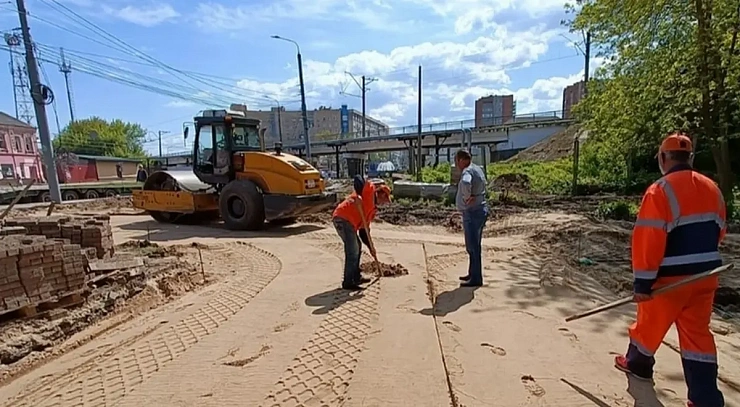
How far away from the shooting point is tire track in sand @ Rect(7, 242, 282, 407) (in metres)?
2.93

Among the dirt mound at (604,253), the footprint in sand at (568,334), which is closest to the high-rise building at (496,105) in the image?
the dirt mound at (604,253)

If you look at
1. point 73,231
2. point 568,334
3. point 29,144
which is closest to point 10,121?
point 29,144

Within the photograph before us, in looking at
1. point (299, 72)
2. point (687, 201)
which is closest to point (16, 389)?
point (687, 201)

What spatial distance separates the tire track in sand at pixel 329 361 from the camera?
2.83 metres

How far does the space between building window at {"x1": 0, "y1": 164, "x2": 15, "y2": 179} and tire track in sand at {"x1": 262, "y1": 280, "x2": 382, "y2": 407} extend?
47.1m

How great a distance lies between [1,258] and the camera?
4.06m

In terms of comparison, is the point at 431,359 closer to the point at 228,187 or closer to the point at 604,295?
the point at 604,295

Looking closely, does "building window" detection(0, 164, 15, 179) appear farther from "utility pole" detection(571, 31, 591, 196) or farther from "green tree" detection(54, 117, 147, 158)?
"utility pole" detection(571, 31, 591, 196)

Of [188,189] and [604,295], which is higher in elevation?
[188,189]

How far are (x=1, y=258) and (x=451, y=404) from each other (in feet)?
14.2

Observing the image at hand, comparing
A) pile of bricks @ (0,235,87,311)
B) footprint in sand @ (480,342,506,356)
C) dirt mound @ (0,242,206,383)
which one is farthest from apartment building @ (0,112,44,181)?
footprint in sand @ (480,342,506,356)

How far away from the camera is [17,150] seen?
1603 inches

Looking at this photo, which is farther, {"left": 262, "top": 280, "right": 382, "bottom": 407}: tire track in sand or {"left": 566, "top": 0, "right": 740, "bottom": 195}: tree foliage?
{"left": 566, "top": 0, "right": 740, "bottom": 195}: tree foliage

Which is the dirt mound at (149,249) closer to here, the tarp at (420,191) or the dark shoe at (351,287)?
the dark shoe at (351,287)
